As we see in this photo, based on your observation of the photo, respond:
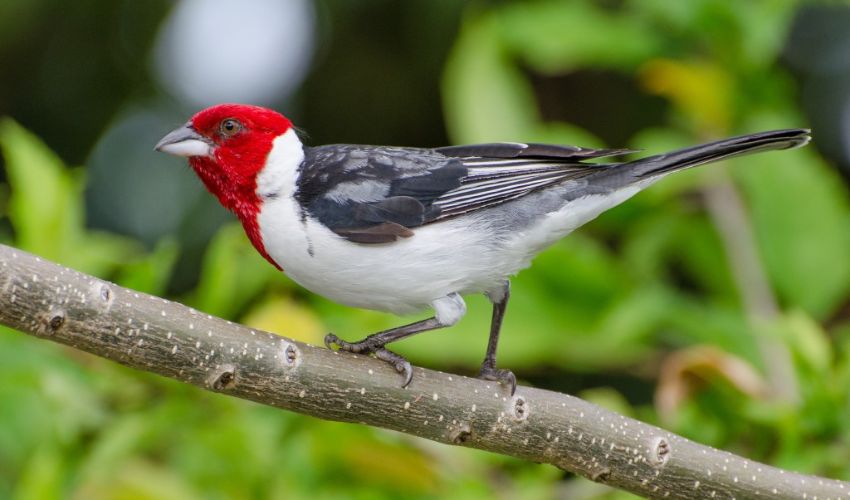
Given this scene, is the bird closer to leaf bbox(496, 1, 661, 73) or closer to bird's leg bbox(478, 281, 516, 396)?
bird's leg bbox(478, 281, 516, 396)

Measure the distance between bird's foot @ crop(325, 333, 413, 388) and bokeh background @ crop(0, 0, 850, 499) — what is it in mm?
606

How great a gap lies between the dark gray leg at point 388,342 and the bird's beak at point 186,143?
0.56m

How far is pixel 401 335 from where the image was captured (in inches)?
93.0

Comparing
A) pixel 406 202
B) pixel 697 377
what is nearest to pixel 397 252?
pixel 406 202

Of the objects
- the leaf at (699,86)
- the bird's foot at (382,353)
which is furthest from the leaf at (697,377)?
the leaf at (699,86)

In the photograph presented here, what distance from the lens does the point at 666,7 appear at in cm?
365

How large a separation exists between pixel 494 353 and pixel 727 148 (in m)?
0.70

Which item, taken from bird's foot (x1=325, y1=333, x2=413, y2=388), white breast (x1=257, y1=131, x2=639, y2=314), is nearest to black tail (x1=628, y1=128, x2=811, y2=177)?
white breast (x1=257, y1=131, x2=639, y2=314)

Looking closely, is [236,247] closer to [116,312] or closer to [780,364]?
[116,312]

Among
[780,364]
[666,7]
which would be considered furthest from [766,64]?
[780,364]

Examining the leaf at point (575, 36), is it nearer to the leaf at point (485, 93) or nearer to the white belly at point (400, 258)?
the leaf at point (485, 93)

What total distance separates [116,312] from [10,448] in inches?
58.6

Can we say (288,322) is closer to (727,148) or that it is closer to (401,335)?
(401,335)

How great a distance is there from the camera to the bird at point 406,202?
2.34 metres
